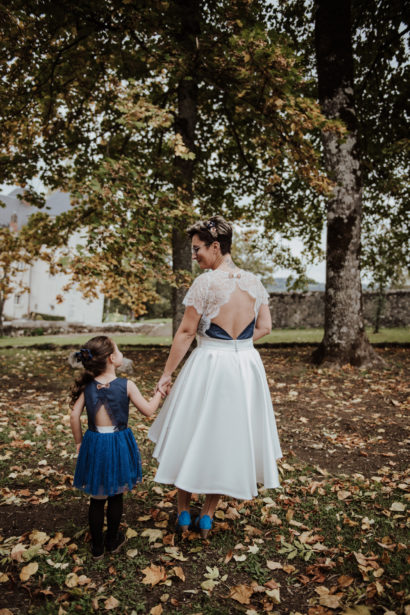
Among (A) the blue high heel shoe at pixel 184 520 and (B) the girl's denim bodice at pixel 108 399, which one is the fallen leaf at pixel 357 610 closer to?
(A) the blue high heel shoe at pixel 184 520

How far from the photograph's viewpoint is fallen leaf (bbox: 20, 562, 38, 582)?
2.82m

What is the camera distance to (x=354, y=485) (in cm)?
438

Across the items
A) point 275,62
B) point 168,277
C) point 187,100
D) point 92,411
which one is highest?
point 187,100

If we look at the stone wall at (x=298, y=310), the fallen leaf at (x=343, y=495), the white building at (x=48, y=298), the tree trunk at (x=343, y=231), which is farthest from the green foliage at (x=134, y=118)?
the white building at (x=48, y=298)

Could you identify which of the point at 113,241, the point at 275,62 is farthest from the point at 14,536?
the point at 275,62

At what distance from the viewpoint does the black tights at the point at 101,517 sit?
296 centimetres

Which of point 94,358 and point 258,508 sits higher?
point 94,358

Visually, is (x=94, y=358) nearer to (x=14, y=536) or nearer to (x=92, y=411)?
(x=92, y=411)

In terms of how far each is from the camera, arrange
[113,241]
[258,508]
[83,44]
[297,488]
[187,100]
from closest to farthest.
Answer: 1. [258,508]
2. [297,488]
3. [113,241]
4. [83,44]
5. [187,100]

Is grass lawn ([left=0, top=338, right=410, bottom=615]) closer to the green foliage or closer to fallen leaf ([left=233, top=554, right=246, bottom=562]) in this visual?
fallen leaf ([left=233, top=554, right=246, bottom=562])

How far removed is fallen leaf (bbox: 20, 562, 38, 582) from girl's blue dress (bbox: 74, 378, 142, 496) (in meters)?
0.62

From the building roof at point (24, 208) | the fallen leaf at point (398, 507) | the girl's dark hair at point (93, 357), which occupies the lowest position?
the fallen leaf at point (398, 507)

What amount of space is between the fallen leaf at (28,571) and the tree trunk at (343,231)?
7.89 meters

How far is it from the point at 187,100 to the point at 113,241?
18.4 ft
